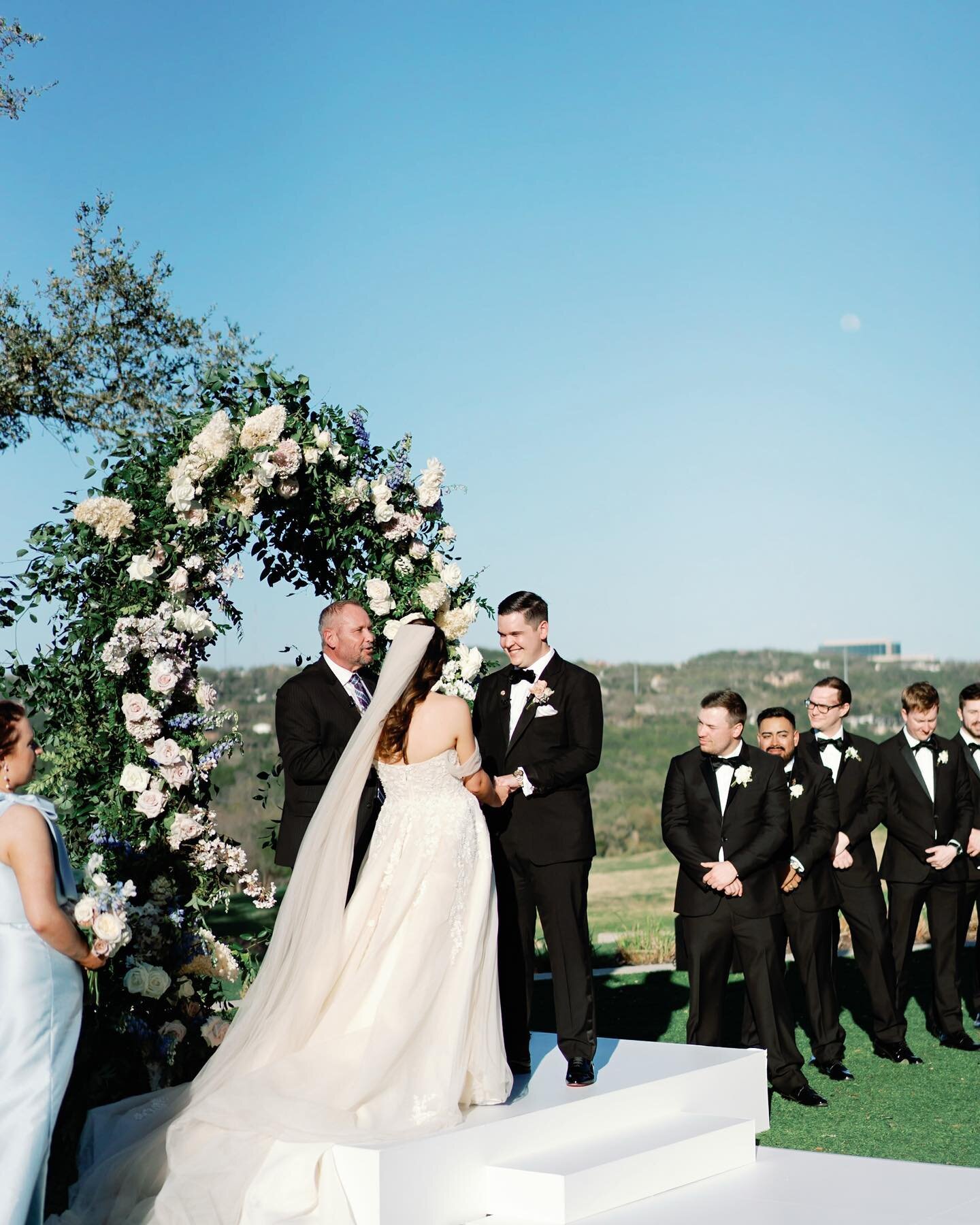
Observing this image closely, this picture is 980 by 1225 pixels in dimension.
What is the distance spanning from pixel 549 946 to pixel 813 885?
2.74 meters

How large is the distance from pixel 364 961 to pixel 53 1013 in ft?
4.74

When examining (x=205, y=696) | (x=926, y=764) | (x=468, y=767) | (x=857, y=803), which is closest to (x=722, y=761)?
(x=857, y=803)

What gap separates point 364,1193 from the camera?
4934 mm

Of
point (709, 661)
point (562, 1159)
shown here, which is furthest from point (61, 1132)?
point (709, 661)

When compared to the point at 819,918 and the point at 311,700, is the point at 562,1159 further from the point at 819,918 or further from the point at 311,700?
the point at 819,918

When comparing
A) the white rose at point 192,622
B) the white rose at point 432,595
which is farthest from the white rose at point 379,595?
the white rose at point 192,622

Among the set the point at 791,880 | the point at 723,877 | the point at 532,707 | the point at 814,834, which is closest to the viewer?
the point at 532,707

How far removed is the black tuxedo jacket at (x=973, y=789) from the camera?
8.96 metres

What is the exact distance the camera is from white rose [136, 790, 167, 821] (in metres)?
6.34

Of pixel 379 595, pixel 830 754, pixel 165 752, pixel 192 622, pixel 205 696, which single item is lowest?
pixel 830 754

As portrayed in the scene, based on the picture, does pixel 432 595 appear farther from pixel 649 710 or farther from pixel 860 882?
pixel 649 710

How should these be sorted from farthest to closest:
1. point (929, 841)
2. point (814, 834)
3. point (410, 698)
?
1. point (929, 841)
2. point (814, 834)
3. point (410, 698)

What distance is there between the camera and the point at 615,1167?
219 inches

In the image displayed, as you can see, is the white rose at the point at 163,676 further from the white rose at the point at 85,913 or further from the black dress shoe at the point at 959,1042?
the black dress shoe at the point at 959,1042
